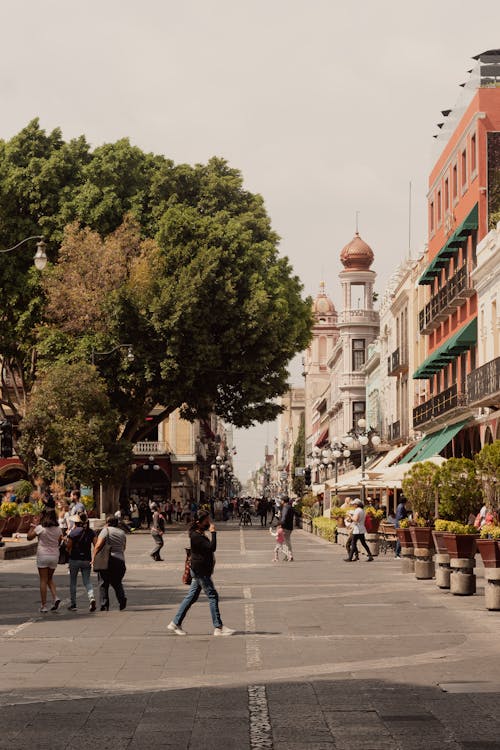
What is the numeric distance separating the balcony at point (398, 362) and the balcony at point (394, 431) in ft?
8.62

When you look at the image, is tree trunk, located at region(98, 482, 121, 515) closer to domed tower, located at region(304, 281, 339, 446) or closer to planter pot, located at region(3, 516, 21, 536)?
planter pot, located at region(3, 516, 21, 536)

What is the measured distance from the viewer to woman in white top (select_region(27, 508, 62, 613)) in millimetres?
21031

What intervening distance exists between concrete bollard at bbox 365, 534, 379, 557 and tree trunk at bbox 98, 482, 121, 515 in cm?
1935

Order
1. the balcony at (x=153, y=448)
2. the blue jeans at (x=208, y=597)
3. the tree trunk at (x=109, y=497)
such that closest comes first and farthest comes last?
the blue jeans at (x=208, y=597) → the tree trunk at (x=109, y=497) → the balcony at (x=153, y=448)

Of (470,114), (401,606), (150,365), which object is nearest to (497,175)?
(470,114)

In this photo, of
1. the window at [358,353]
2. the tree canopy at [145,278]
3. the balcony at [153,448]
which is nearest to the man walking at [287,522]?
the tree canopy at [145,278]

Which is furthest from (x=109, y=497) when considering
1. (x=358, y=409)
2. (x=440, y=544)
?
(x=440, y=544)

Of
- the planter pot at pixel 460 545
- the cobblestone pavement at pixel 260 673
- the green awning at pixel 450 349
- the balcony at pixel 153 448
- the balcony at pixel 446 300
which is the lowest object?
the cobblestone pavement at pixel 260 673

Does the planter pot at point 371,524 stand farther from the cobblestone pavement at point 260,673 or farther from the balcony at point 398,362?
the balcony at point 398,362

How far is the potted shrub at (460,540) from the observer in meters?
22.9

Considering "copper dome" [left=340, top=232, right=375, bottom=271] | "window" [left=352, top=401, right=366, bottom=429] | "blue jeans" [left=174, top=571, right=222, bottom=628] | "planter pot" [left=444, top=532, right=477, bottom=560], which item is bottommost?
"blue jeans" [left=174, top=571, right=222, bottom=628]

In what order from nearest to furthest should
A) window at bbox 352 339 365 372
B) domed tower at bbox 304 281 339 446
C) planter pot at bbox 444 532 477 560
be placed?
planter pot at bbox 444 532 477 560
window at bbox 352 339 365 372
domed tower at bbox 304 281 339 446

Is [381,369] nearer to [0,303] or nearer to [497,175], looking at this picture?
[0,303]

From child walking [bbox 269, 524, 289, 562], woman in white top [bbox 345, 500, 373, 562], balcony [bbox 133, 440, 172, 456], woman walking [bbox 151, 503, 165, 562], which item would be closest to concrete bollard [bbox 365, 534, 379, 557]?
woman in white top [bbox 345, 500, 373, 562]
